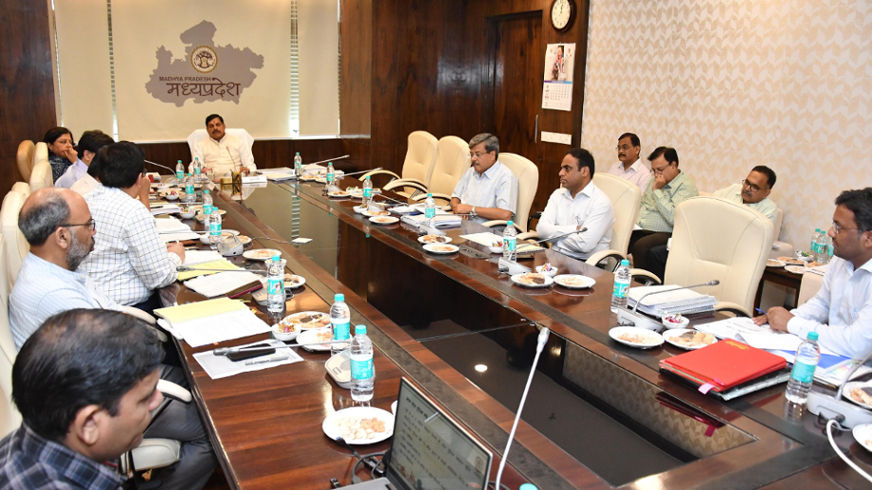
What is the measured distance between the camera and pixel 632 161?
5.52m

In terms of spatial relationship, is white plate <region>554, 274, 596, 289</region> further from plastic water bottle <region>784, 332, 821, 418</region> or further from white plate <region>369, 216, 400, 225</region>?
white plate <region>369, 216, 400, 225</region>

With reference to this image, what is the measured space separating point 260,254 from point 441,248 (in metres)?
0.86

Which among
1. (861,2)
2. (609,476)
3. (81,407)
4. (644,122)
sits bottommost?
(609,476)

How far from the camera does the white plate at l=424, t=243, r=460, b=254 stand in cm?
332

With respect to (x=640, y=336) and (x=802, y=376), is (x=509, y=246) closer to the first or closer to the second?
(x=640, y=336)

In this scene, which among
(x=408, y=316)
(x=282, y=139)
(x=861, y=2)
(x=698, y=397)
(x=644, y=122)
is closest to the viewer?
(x=698, y=397)

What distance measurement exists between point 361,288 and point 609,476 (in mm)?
1544

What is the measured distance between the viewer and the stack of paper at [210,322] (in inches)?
86.5

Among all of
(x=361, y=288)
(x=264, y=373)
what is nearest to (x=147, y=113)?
(x=361, y=288)

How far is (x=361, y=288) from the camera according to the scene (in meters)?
2.84

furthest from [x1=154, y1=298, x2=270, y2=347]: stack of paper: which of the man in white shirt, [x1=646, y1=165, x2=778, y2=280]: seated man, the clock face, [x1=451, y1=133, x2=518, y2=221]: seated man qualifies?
the clock face

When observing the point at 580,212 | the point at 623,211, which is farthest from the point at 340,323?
the point at 623,211

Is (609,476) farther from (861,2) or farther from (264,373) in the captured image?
(861,2)

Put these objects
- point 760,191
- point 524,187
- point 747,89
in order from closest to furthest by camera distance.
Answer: point 760,191 < point 524,187 < point 747,89
